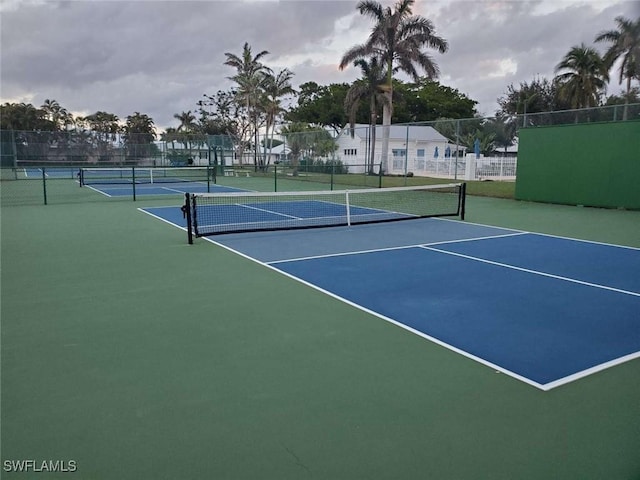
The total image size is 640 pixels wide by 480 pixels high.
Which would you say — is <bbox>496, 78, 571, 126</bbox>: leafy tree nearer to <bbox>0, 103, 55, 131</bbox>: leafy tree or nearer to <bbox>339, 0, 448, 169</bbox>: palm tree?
<bbox>339, 0, 448, 169</bbox>: palm tree

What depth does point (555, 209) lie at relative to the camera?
15000 millimetres

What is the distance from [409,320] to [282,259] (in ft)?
10.3

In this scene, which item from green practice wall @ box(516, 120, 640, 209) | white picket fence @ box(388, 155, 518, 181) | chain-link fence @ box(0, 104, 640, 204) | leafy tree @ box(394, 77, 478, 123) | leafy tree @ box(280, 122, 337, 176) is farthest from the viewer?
leafy tree @ box(394, 77, 478, 123)

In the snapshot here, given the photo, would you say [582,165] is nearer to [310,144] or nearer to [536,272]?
[536,272]

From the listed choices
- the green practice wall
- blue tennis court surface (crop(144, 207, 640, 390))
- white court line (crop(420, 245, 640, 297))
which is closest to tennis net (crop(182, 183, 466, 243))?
blue tennis court surface (crop(144, 207, 640, 390))

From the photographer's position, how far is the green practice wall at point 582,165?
575 inches

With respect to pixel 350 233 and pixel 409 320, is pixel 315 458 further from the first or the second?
pixel 350 233

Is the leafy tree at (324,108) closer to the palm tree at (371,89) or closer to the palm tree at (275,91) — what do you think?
the palm tree at (275,91)

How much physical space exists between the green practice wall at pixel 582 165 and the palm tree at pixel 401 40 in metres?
12.0

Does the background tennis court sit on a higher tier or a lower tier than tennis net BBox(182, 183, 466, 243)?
lower

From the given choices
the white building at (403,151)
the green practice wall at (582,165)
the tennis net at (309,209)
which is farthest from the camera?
the white building at (403,151)

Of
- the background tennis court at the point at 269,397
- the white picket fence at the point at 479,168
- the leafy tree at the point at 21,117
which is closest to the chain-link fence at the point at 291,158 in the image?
the white picket fence at the point at 479,168

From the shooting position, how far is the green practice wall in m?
14.6

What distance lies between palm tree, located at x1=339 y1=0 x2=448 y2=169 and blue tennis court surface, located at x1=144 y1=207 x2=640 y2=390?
20.0 m
